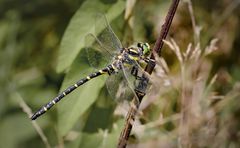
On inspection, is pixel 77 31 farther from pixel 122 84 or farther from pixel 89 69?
pixel 122 84

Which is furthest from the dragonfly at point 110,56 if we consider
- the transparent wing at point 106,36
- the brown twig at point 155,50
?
the brown twig at point 155,50

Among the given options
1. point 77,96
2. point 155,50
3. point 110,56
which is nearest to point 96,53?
point 110,56

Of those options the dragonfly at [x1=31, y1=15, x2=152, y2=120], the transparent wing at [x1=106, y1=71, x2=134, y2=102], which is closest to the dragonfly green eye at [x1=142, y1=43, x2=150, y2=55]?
the dragonfly at [x1=31, y1=15, x2=152, y2=120]

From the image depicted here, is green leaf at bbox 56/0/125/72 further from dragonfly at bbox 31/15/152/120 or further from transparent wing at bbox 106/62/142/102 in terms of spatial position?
transparent wing at bbox 106/62/142/102

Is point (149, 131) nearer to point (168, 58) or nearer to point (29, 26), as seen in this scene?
point (168, 58)

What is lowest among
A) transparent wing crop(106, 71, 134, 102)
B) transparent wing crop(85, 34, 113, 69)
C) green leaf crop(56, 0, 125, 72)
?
transparent wing crop(106, 71, 134, 102)

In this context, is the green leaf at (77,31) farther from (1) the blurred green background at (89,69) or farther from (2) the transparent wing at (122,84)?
(2) the transparent wing at (122,84)
